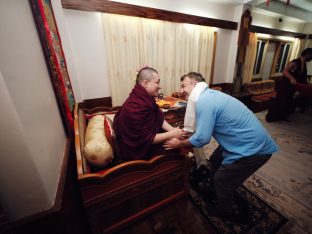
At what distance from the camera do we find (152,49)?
9.88 feet

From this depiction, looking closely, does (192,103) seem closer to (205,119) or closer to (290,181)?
(205,119)

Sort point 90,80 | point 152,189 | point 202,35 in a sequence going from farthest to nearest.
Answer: point 202,35 → point 90,80 → point 152,189

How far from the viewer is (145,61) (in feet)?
9.76

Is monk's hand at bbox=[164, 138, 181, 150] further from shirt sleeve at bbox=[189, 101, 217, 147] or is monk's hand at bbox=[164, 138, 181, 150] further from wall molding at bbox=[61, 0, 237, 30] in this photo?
wall molding at bbox=[61, 0, 237, 30]

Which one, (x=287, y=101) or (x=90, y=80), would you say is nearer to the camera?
(x=90, y=80)

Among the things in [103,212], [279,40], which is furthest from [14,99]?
[279,40]

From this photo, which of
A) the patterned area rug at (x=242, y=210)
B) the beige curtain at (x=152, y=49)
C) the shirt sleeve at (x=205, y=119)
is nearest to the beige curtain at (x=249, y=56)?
the beige curtain at (x=152, y=49)

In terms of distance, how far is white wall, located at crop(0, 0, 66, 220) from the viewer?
58cm

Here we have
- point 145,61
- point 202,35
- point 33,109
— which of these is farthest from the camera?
point 202,35

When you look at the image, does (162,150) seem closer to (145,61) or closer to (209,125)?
(209,125)

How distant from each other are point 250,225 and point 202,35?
11.7 ft

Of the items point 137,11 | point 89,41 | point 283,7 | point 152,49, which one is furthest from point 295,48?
point 89,41

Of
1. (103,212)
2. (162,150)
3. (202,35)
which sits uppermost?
(202,35)

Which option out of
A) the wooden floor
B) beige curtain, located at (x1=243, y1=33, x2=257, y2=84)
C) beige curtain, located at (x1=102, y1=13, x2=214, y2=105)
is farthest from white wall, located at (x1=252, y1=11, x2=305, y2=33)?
the wooden floor
